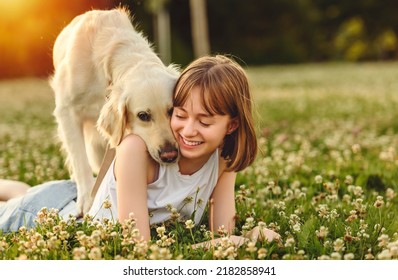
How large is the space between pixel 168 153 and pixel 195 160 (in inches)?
9.3

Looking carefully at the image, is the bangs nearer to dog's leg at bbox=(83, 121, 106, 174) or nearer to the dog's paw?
the dog's paw

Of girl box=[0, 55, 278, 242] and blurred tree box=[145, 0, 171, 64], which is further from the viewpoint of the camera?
blurred tree box=[145, 0, 171, 64]

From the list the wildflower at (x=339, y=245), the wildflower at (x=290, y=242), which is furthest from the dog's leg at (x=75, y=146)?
the wildflower at (x=339, y=245)

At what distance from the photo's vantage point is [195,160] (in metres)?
3.91

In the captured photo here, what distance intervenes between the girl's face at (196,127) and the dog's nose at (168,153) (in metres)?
0.05

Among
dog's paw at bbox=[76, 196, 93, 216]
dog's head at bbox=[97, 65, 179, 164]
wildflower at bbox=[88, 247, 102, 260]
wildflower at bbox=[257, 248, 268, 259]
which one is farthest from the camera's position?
dog's paw at bbox=[76, 196, 93, 216]

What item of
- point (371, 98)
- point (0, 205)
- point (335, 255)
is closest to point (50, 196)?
point (0, 205)

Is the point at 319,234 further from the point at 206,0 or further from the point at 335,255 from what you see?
the point at 206,0

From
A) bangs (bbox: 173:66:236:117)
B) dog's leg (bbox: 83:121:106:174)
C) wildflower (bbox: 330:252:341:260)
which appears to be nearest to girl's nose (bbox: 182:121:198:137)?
bangs (bbox: 173:66:236:117)

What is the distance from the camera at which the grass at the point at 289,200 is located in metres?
3.27

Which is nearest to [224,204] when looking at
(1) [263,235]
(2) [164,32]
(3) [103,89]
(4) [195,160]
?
(4) [195,160]

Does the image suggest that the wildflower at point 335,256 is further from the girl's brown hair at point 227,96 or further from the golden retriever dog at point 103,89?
the golden retriever dog at point 103,89

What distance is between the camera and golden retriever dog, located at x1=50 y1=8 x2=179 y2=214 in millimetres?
3934
